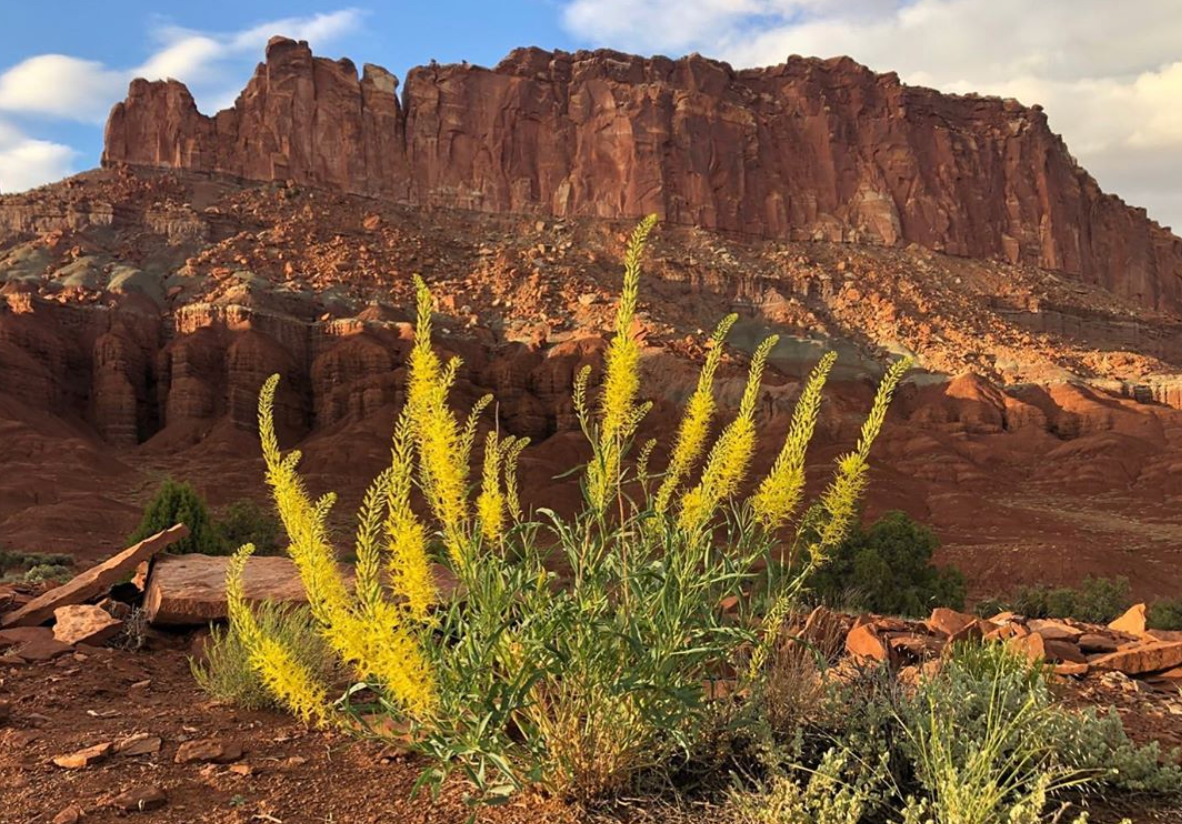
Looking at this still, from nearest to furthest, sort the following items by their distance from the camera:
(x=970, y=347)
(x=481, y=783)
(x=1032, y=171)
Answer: (x=481, y=783) → (x=970, y=347) → (x=1032, y=171)

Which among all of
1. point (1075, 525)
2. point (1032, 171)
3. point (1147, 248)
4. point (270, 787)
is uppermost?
point (1032, 171)

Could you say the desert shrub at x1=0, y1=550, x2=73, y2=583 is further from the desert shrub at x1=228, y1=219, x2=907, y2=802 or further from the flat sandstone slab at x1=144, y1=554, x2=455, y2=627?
the desert shrub at x1=228, y1=219, x2=907, y2=802

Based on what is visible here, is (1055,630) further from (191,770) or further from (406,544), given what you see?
(191,770)

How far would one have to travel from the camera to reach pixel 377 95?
272ft

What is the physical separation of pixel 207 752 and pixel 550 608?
218cm

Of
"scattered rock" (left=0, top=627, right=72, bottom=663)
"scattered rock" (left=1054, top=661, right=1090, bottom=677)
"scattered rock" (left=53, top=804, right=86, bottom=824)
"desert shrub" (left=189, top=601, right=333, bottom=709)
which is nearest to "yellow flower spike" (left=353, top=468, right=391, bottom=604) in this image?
"scattered rock" (left=53, top=804, right=86, bottom=824)

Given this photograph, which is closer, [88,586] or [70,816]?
[70,816]

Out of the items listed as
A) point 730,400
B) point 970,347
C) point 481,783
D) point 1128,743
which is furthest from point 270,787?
point 970,347

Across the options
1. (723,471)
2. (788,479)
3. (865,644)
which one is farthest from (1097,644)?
(723,471)

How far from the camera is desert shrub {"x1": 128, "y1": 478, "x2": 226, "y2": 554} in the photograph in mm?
13484

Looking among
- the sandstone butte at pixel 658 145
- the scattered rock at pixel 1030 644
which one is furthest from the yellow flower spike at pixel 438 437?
the sandstone butte at pixel 658 145

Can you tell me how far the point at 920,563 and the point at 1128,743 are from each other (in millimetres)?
17280

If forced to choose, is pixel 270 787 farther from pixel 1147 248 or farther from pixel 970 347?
pixel 1147 248

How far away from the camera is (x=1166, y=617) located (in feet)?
53.2
